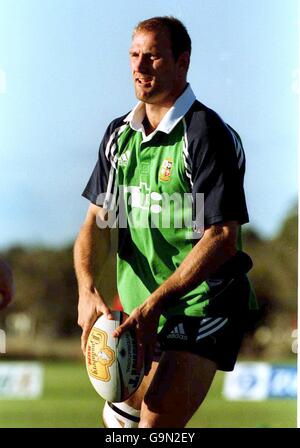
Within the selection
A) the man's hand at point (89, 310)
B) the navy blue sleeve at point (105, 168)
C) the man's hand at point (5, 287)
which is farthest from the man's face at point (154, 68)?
the man's hand at point (5, 287)

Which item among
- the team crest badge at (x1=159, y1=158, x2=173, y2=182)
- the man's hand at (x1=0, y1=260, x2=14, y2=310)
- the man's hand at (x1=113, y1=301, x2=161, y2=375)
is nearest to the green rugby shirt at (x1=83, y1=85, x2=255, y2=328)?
the team crest badge at (x1=159, y1=158, x2=173, y2=182)

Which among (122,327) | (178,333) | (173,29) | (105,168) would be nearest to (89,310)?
(122,327)

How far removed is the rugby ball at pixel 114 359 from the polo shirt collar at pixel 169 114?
0.75 meters

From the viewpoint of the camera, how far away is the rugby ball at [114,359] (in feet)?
14.5

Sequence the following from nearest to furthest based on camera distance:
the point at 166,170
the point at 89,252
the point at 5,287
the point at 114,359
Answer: the point at 5,287 < the point at 114,359 < the point at 166,170 < the point at 89,252

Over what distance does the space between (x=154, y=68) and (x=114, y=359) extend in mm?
1156

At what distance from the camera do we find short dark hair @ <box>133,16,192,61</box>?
4598 mm

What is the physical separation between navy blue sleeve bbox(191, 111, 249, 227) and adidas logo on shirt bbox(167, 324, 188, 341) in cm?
41

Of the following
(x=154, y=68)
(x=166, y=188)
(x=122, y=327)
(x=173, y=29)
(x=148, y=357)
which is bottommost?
(x=148, y=357)

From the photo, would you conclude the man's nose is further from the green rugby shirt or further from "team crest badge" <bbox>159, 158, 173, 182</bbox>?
"team crest badge" <bbox>159, 158, 173, 182</bbox>

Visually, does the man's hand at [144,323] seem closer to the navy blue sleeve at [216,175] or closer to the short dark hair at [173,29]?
the navy blue sleeve at [216,175]

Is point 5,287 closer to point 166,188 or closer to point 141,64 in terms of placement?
point 166,188

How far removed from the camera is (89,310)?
458 centimetres

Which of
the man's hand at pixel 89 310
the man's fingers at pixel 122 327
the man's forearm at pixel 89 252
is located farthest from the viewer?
the man's forearm at pixel 89 252
